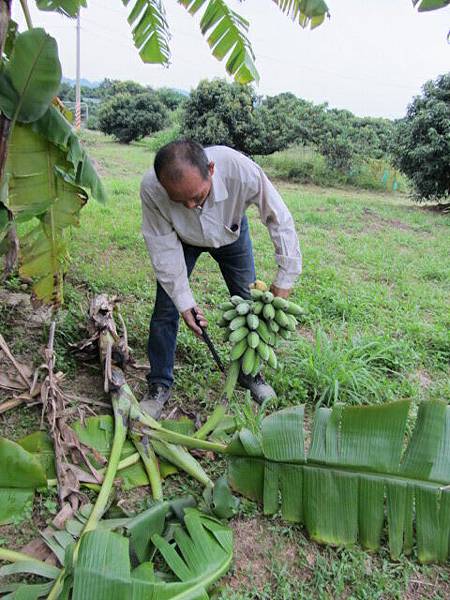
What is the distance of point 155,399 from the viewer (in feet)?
9.23

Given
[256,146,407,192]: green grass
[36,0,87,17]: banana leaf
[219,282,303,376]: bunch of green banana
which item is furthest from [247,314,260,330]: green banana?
[256,146,407,192]: green grass

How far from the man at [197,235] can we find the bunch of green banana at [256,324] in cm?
26

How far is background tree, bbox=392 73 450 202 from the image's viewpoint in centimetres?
923

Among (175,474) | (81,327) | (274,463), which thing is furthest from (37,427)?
(274,463)

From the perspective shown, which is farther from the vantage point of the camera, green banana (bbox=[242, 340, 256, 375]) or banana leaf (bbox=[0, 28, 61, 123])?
green banana (bbox=[242, 340, 256, 375])

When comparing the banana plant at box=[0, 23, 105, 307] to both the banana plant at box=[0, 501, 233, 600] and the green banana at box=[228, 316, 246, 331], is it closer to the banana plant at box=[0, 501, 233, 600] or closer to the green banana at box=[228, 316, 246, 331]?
the green banana at box=[228, 316, 246, 331]

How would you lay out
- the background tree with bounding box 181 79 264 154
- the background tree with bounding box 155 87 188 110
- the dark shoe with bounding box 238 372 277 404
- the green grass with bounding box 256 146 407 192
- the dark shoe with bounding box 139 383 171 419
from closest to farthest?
the dark shoe with bounding box 139 383 171 419 → the dark shoe with bounding box 238 372 277 404 → the background tree with bounding box 181 79 264 154 → the green grass with bounding box 256 146 407 192 → the background tree with bounding box 155 87 188 110

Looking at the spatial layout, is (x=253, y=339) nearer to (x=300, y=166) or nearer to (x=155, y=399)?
(x=155, y=399)

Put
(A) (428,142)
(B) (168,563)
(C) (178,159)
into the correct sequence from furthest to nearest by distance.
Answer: (A) (428,142)
(C) (178,159)
(B) (168,563)

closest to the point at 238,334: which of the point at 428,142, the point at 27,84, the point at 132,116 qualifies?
the point at 27,84

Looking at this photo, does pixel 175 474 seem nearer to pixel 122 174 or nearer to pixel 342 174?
pixel 122 174

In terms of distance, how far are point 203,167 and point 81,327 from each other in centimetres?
170

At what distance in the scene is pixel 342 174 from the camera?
13047 mm

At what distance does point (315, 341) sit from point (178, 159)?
6.05ft
